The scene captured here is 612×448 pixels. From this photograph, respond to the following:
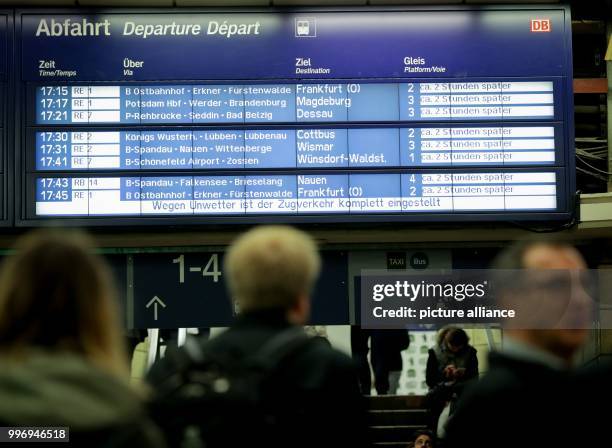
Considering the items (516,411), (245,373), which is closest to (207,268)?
Answer: (245,373)

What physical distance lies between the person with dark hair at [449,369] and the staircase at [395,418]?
1.26 meters

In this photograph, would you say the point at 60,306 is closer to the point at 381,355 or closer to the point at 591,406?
→ the point at 591,406

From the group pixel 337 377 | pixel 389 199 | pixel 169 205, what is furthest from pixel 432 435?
pixel 337 377

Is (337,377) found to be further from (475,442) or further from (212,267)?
(212,267)

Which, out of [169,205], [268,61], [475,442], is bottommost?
[475,442]

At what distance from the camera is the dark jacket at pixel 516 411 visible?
8.20 ft

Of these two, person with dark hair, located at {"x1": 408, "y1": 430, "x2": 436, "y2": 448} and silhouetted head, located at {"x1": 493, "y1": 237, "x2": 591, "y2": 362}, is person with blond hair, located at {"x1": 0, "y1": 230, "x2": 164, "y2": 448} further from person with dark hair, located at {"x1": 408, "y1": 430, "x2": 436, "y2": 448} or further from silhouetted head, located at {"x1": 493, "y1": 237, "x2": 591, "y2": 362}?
person with dark hair, located at {"x1": 408, "y1": 430, "x2": 436, "y2": 448}

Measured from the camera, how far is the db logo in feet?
25.6

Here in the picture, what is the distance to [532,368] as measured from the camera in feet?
8.38

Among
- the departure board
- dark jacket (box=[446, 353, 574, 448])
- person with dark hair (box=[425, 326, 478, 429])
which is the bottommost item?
person with dark hair (box=[425, 326, 478, 429])

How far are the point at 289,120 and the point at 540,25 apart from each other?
196 cm

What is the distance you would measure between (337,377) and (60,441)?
32.4 inches

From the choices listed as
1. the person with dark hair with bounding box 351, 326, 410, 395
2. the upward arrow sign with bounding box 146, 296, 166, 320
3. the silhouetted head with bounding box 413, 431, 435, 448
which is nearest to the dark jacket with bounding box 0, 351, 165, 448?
the upward arrow sign with bounding box 146, 296, 166, 320

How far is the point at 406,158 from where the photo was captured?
24.6 ft
